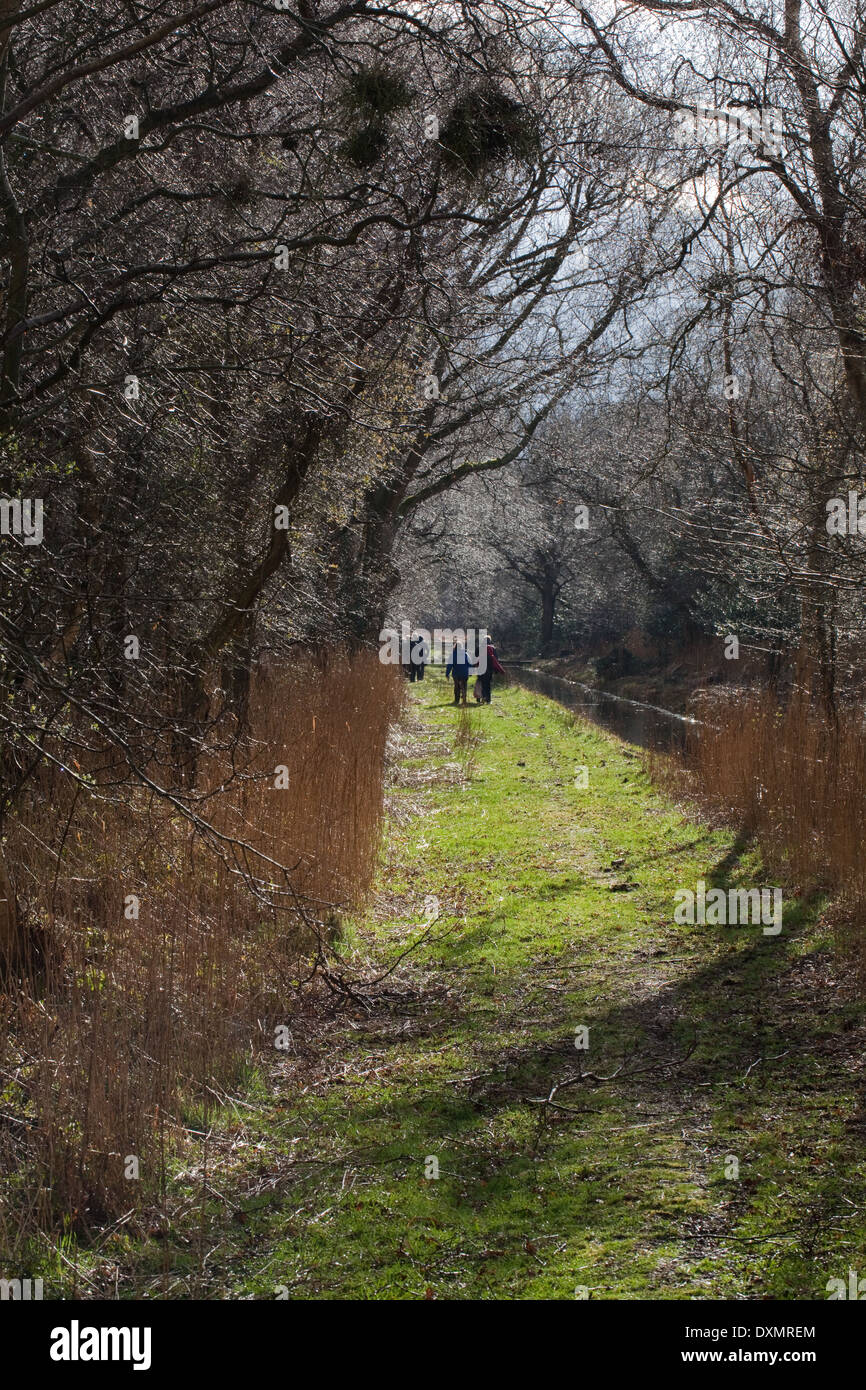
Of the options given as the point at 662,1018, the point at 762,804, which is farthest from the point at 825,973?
the point at 762,804

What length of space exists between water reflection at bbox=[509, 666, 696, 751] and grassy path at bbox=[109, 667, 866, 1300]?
7510mm

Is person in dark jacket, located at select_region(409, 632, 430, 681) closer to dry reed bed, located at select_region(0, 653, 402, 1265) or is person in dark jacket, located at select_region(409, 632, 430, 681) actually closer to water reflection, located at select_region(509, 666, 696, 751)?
water reflection, located at select_region(509, 666, 696, 751)

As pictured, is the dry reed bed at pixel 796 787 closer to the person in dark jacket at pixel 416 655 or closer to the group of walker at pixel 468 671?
the group of walker at pixel 468 671

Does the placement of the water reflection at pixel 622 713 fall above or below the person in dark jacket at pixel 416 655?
below

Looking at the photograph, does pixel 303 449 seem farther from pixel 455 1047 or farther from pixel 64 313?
pixel 455 1047

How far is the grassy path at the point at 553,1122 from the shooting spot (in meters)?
3.77

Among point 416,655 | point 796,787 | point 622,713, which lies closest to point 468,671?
point 622,713

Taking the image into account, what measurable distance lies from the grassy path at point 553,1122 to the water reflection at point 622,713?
7510mm

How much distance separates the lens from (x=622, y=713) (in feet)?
84.9

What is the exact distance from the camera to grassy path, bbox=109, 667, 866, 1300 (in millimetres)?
3766

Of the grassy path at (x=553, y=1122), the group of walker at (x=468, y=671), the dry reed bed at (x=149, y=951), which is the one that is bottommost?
the grassy path at (x=553, y=1122)

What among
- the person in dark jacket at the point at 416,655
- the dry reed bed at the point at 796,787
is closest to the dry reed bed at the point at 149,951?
→ the dry reed bed at the point at 796,787

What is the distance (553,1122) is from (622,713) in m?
21.5

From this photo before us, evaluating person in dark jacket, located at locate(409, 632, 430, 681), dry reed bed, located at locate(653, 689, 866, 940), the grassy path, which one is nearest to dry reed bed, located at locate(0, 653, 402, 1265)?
the grassy path
